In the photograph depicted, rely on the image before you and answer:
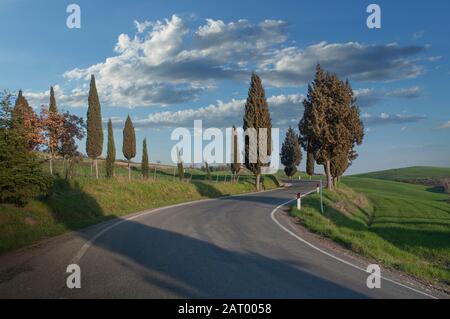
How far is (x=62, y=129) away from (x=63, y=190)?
1196 cm

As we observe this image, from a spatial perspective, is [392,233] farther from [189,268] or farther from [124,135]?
[124,135]

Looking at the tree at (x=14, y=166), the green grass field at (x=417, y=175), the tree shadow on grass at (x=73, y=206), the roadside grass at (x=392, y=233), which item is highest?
the tree at (x=14, y=166)

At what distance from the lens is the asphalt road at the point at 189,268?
263 inches

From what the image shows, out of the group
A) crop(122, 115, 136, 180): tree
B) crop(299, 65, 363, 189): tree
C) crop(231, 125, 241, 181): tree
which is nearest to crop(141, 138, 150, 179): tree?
crop(122, 115, 136, 180): tree

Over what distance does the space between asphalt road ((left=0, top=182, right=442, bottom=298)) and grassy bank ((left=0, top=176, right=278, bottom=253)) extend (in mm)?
1537

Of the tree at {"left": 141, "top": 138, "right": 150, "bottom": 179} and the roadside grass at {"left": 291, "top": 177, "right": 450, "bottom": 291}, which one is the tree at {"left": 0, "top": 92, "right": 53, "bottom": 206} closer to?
the roadside grass at {"left": 291, "top": 177, "right": 450, "bottom": 291}

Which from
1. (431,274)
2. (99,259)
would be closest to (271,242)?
(431,274)

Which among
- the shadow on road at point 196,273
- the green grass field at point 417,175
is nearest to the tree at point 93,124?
the shadow on road at point 196,273

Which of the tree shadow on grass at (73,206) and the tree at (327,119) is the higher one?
the tree at (327,119)

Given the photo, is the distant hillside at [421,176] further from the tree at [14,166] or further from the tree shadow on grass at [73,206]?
the tree at [14,166]

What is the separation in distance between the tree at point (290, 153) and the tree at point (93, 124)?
46.2 m

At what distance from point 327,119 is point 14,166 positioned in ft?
97.8

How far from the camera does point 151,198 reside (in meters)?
30.4
